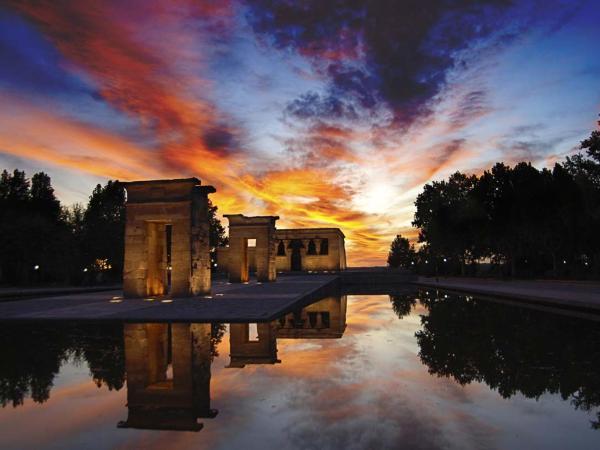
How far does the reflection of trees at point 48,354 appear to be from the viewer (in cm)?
609

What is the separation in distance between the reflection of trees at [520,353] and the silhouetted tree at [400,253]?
6712 cm

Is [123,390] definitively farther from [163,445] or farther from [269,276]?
[269,276]

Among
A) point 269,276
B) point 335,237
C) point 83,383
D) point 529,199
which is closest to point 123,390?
point 83,383

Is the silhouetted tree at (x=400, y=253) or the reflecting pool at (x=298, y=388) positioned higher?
the silhouetted tree at (x=400, y=253)

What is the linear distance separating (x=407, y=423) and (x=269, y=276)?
111 feet

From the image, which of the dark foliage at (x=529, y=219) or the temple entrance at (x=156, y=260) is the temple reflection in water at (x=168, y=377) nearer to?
the temple entrance at (x=156, y=260)

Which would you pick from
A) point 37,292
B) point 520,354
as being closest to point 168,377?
point 520,354

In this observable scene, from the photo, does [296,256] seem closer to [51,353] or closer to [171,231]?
[171,231]

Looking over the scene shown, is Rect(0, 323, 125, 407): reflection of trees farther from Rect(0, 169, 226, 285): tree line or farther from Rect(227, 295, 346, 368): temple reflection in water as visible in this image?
Rect(0, 169, 226, 285): tree line

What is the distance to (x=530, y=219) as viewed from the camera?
3644 centimetres

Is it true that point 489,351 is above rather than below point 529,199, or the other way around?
below

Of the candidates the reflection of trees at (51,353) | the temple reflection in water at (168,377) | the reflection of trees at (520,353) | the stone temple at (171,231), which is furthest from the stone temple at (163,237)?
Result: the reflection of trees at (520,353)

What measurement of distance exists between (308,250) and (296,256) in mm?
1922

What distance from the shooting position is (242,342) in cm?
926
